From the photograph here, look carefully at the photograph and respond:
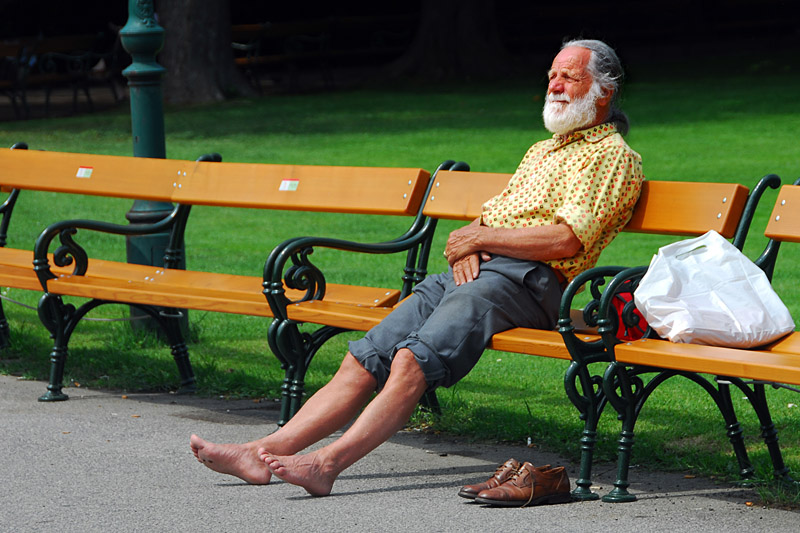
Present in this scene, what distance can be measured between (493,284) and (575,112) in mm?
726

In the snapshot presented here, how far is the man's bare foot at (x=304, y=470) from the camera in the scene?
4109mm

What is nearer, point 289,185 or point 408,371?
point 408,371

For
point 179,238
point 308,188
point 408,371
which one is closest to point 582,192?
point 408,371

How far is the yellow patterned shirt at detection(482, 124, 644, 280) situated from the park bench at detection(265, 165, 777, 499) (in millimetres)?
134

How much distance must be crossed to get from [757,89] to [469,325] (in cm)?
1624

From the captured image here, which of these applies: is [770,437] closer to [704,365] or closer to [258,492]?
[704,365]

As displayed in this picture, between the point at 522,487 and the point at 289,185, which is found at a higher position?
the point at 289,185

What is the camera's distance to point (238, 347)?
22.2ft

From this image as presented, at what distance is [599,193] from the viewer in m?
4.57

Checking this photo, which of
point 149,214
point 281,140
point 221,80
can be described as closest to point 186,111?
point 221,80

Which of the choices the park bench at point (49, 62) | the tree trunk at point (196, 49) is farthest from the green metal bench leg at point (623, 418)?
the tree trunk at point (196, 49)

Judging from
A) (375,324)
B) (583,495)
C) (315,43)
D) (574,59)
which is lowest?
(315,43)

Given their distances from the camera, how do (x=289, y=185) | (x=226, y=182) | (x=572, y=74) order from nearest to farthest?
(x=572, y=74)
(x=289, y=185)
(x=226, y=182)

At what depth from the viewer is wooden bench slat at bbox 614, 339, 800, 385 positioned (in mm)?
3783
